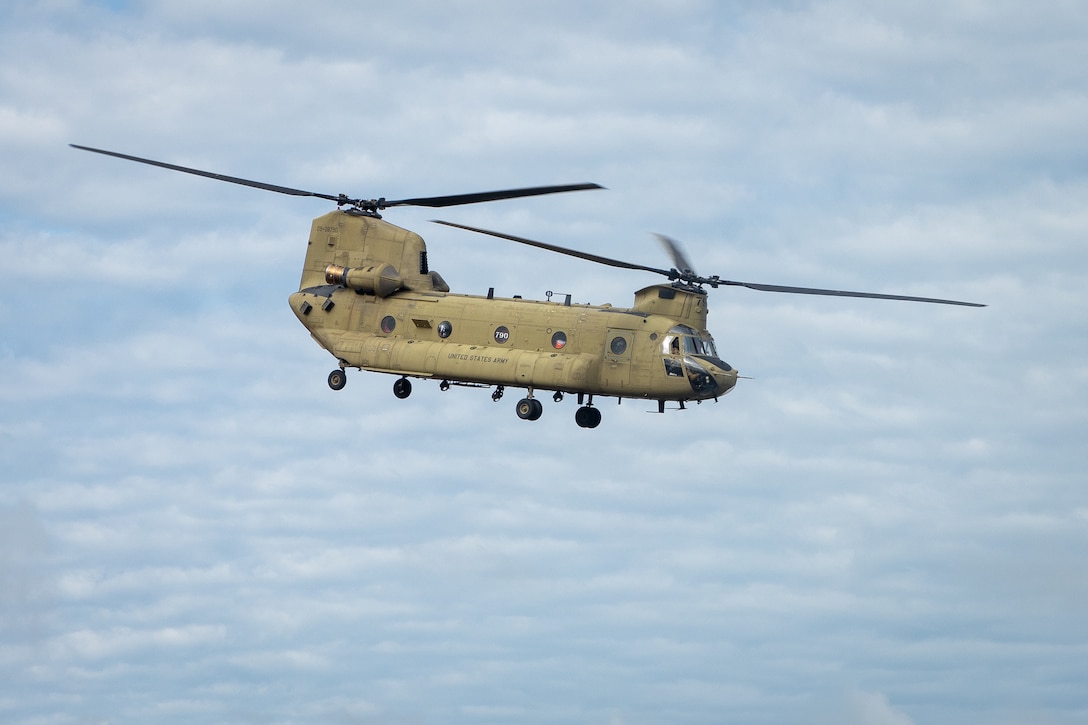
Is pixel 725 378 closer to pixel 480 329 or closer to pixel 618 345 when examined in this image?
pixel 618 345

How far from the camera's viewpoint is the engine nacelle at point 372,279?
208 ft

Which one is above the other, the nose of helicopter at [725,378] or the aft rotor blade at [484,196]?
the aft rotor blade at [484,196]

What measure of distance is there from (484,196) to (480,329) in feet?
18.9

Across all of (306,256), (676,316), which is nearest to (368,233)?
(306,256)

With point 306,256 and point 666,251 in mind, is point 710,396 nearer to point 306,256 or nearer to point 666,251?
point 666,251

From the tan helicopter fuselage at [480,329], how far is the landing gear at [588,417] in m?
1.51

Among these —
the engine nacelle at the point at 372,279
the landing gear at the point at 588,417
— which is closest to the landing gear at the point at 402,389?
the engine nacelle at the point at 372,279

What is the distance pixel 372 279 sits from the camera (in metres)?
63.5

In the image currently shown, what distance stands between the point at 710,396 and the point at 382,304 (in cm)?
1374

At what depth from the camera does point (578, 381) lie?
58.4 metres

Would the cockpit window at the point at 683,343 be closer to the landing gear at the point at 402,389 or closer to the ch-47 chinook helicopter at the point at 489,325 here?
the ch-47 chinook helicopter at the point at 489,325

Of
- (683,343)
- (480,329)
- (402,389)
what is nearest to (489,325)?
(480,329)

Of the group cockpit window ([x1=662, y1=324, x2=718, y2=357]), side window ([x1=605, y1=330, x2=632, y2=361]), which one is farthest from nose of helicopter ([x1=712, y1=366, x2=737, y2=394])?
side window ([x1=605, y1=330, x2=632, y2=361])

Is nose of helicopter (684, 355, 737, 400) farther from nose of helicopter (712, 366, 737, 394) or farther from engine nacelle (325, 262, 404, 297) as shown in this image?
engine nacelle (325, 262, 404, 297)
